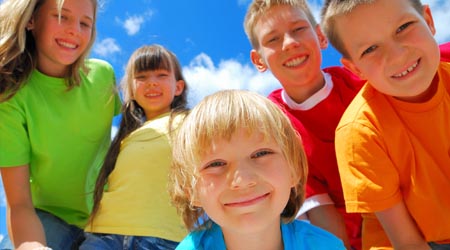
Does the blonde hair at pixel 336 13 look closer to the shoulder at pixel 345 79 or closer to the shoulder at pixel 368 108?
the shoulder at pixel 368 108

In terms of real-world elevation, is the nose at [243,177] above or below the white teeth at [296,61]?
below

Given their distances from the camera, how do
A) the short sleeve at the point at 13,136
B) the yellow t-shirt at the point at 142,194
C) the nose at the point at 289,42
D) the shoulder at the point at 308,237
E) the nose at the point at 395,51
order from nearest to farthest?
the shoulder at the point at 308,237 → the nose at the point at 395,51 → the yellow t-shirt at the point at 142,194 → the short sleeve at the point at 13,136 → the nose at the point at 289,42

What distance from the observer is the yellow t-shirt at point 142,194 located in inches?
111

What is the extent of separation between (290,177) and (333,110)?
1.07 m

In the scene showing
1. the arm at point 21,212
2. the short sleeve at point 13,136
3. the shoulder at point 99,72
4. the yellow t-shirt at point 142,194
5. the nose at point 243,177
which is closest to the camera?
the nose at point 243,177

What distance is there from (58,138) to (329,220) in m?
1.93

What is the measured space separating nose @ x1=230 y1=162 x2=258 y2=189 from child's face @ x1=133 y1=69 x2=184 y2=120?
1.74 metres

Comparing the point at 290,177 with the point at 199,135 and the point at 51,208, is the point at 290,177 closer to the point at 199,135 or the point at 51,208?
the point at 199,135

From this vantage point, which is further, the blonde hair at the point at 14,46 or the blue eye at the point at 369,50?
the blonde hair at the point at 14,46

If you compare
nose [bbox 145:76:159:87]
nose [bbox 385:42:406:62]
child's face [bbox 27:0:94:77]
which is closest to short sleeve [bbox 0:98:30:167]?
child's face [bbox 27:0:94:77]

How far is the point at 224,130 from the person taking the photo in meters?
2.06

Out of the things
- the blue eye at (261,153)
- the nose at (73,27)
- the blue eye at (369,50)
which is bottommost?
the blue eye at (261,153)

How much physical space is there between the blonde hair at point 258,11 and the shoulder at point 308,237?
164 centimetres

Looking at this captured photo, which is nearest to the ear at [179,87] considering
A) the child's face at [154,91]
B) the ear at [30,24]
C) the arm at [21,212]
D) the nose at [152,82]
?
the child's face at [154,91]
